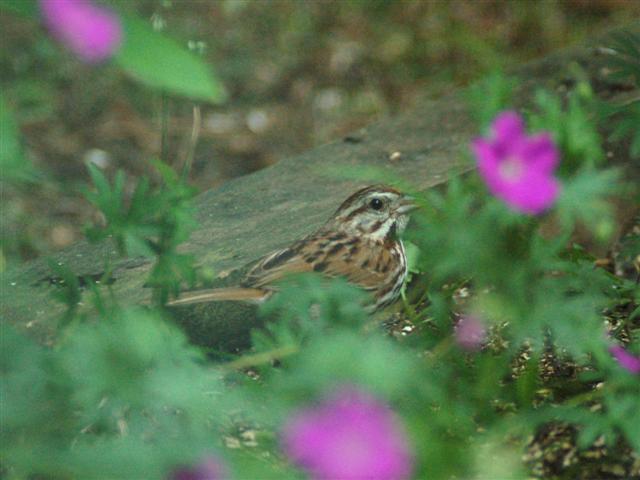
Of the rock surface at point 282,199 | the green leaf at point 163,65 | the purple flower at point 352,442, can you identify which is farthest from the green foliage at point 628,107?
the green leaf at point 163,65

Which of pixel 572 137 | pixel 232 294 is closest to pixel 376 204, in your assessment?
pixel 232 294

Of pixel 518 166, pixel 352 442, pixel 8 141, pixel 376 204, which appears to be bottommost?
pixel 352 442

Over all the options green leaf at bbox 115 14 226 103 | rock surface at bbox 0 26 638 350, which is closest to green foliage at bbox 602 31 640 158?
rock surface at bbox 0 26 638 350

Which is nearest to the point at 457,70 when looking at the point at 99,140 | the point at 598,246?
the point at 99,140

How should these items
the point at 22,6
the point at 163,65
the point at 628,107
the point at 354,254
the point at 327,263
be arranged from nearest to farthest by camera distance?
1. the point at 163,65
2. the point at 22,6
3. the point at 628,107
4. the point at 327,263
5. the point at 354,254

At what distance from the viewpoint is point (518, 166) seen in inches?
77.1

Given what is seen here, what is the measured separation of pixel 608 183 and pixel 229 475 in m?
0.74

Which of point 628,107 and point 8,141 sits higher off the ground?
point 628,107

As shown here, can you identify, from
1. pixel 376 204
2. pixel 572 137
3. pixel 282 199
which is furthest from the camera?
pixel 282 199

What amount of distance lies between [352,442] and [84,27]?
0.64 m

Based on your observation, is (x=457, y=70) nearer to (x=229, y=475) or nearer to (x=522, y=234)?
(x=522, y=234)

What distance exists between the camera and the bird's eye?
3.59 metres

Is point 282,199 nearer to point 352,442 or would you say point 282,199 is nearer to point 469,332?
point 469,332

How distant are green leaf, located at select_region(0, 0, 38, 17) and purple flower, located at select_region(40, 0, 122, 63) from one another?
23 mm
